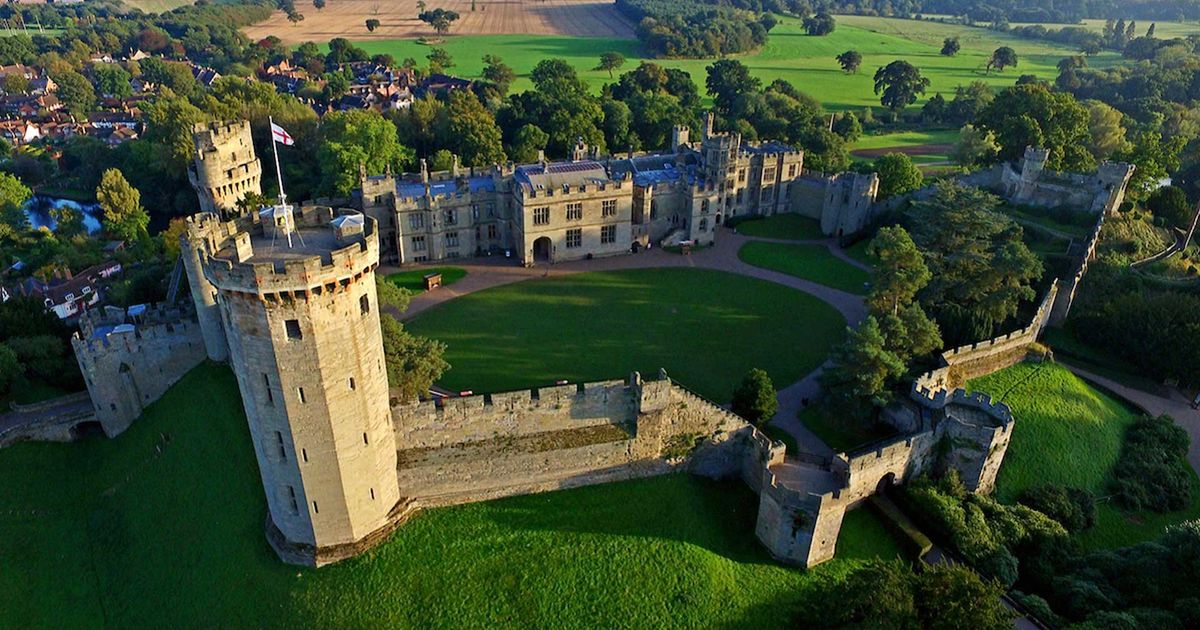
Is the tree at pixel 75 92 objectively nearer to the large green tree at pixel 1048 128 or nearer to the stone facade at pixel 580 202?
the stone facade at pixel 580 202

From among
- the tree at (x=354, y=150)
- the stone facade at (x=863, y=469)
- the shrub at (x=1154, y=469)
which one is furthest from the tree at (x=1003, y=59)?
the stone facade at (x=863, y=469)

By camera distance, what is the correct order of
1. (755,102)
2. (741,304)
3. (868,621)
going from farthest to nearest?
(755,102), (741,304), (868,621)

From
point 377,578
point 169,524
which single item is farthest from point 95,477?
point 377,578

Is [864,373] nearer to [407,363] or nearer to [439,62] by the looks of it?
[407,363]

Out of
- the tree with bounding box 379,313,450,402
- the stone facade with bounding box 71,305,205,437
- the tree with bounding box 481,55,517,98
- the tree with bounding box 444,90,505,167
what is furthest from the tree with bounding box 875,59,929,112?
the stone facade with bounding box 71,305,205,437

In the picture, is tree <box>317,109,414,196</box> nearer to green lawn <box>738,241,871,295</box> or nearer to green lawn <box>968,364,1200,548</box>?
green lawn <box>738,241,871,295</box>

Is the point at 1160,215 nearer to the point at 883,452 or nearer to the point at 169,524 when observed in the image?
the point at 883,452

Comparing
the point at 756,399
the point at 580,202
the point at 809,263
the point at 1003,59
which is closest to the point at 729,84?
the point at 809,263
